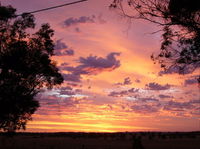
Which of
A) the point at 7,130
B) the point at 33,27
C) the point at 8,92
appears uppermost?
the point at 33,27

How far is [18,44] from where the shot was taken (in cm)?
2700

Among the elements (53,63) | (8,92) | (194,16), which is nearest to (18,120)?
(8,92)

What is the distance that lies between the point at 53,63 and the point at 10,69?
13.6 ft

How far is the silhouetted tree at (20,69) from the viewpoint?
26328 millimetres

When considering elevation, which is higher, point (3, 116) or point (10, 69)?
point (10, 69)

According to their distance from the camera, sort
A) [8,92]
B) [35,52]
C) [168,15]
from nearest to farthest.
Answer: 1. [168,15]
2. [8,92]
3. [35,52]

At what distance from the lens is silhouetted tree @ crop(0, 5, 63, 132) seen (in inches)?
1037

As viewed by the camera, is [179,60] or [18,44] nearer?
[179,60]

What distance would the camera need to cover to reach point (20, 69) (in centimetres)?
2697

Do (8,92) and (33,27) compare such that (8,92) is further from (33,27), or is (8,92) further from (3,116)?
(33,27)
